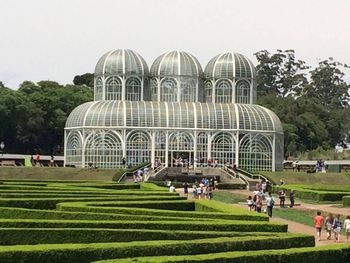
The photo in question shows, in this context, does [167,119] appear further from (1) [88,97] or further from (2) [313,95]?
(2) [313,95]

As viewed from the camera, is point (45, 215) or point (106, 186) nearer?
point (45, 215)

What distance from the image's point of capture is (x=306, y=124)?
111 meters

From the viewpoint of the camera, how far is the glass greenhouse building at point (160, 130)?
7250 centimetres

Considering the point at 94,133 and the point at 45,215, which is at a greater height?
the point at 94,133

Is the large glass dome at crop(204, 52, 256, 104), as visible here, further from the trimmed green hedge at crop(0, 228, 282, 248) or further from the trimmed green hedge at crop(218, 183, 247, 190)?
the trimmed green hedge at crop(0, 228, 282, 248)

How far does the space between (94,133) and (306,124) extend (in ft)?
153

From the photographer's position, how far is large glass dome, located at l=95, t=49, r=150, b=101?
79062mm

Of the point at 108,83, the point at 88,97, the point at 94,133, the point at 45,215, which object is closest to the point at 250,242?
the point at 45,215

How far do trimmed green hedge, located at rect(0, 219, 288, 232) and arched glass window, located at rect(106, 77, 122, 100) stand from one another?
181 ft

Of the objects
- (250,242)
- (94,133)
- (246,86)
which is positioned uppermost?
(246,86)

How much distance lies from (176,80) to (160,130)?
8472 mm

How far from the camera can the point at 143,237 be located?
72.9 feet

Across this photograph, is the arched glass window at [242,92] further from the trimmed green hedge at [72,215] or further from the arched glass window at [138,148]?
the trimmed green hedge at [72,215]

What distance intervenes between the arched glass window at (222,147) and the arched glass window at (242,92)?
23.6 feet
